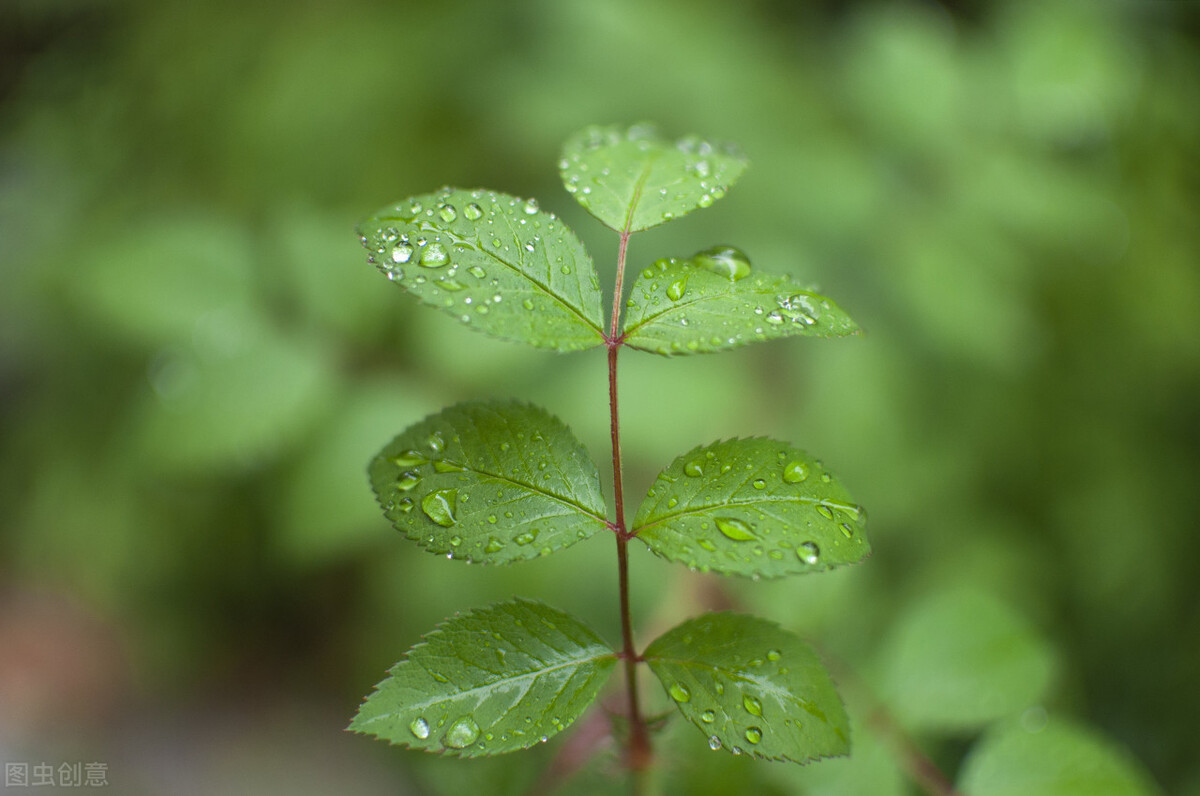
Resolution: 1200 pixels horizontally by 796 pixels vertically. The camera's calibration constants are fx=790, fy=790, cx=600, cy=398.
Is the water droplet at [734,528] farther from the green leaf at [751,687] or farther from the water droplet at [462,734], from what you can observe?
the water droplet at [462,734]

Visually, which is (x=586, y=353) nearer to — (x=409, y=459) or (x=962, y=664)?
(x=962, y=664)

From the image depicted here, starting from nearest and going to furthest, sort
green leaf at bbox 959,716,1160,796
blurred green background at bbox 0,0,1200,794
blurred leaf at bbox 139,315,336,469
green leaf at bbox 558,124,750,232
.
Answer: green leaf at bbox 558,124,750,232
green leaf at bbox 959,716,1160,796
blurred leaf at bbox 139,315,336,469
blurred green background at bbox 0,0,1200,794

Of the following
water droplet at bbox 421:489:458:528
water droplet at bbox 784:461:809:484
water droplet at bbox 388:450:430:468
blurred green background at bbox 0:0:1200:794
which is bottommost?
blurred green background at bbox 0:0:1200:794

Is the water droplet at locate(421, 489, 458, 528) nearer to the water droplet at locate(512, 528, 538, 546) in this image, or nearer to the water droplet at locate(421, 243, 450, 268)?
the water droplet at locate(512, 528, 538, 546)

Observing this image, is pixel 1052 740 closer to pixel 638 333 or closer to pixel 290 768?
pixel 638 333

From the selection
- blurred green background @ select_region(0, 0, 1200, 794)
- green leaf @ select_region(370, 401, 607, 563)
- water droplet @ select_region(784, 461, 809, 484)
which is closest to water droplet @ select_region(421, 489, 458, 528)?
green leaf @ select_region(370, 401, 607, 563)

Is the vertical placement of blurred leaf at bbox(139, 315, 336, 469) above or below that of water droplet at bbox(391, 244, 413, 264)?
below

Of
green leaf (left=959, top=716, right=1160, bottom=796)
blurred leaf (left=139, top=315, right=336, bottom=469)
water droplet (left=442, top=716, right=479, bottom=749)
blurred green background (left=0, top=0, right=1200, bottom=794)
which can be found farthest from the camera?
blurred green background (left=0, top=0, right=1200, bottom=794)

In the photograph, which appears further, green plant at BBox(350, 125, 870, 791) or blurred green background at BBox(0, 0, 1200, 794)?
blurred green background at BBox(0, 0, 1200, 794)

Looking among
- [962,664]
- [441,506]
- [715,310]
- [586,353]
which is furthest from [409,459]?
[586,353]
